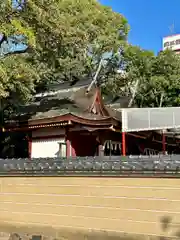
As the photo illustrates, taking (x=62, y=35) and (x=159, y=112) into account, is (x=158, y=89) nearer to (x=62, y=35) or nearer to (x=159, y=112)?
(x=159, y=112)

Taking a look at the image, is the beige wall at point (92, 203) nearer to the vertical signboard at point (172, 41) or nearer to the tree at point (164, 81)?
the tree at point (164, 81)

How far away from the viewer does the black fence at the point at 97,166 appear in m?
6.59

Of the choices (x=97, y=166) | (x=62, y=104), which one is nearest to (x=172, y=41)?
(x=62, y=104)

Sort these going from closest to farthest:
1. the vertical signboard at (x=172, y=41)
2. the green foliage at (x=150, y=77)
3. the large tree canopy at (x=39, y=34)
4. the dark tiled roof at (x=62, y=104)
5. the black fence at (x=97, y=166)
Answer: the black fence at (x=97, y=166)
the large tree canopy at (x=39, y=34)
the dark tiled roof at (x=62, y=104)
the green foliage at (x=150, y=77)
the vertical signboard at (x=172, y=41)

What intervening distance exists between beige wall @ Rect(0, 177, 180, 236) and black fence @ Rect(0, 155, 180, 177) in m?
0.14

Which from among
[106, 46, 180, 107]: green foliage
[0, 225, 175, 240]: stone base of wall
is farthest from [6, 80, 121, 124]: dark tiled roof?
[106, 46, 180, 107]: green foliage

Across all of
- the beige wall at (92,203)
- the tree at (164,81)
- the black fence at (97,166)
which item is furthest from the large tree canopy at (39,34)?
the tree at (164,81)

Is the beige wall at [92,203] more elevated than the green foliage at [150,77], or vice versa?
the green foliage at [150,77]

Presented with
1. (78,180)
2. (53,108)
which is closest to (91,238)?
Answer: (78,180)

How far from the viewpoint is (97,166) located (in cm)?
740

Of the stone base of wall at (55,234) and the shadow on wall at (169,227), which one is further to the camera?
the stone base of wall at (55,234)

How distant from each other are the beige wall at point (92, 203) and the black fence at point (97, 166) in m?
0.14

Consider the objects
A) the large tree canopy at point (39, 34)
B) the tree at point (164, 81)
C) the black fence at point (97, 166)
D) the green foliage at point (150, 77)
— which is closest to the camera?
the black fence at point (97, 166)

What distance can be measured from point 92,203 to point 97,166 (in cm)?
77
